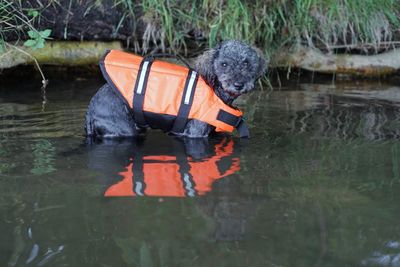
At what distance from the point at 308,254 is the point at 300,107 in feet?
12.4

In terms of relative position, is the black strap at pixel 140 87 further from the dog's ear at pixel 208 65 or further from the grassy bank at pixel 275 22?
the grassy bank at pixel 275 22

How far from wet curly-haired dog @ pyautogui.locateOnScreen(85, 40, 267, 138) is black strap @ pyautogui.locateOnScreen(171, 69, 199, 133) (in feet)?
0.26

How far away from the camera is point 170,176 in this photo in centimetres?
446

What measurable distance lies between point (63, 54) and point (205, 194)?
4.24 metres

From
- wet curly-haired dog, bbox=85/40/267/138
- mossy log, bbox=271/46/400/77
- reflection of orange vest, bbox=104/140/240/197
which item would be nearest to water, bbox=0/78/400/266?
reflection of orange vest, bbox=104/140/240/197

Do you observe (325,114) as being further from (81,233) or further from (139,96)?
(81,233)

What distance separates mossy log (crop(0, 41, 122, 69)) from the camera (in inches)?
293

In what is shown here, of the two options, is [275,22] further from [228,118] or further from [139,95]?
[139,95]

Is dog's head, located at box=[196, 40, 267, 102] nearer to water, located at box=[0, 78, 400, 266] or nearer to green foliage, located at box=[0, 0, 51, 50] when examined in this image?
water, located at box=[0, 78, 400, 266]

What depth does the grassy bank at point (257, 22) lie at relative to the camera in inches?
295

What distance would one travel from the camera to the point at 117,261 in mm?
3113

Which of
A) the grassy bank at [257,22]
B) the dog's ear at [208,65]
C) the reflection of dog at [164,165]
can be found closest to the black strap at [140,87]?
the reflection of dog at [164,165]

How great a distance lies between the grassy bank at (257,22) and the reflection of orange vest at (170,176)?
9.41ft

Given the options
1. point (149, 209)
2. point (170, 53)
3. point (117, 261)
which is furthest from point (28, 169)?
point (170, 53)
